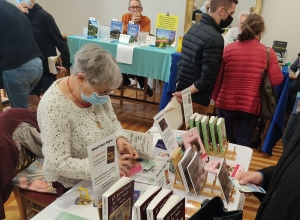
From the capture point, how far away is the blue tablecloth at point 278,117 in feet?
10.6

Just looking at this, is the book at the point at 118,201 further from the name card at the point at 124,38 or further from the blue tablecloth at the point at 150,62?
the name card at the point at 124,38

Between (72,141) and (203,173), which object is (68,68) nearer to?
(72,141)

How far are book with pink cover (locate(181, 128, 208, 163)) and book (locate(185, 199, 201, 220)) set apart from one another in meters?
0.33

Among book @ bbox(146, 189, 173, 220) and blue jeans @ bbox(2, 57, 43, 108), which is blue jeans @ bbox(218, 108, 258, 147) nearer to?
blue jeans @ bbox(2, 57, 43, 108)

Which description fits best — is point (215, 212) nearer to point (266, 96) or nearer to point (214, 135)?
point (214, 135)

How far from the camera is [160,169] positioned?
3.88ft

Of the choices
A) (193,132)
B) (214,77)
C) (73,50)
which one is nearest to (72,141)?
(193,132)

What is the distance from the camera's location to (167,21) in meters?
3.91

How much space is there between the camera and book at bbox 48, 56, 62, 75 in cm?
332

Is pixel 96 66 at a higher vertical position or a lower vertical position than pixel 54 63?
higher

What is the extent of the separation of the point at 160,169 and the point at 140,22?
380 centimetres

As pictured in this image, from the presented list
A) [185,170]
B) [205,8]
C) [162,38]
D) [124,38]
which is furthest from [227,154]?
[205,8]

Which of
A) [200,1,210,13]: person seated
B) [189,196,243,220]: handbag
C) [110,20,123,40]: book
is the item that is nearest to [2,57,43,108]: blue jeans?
[110,20,123,40]: book

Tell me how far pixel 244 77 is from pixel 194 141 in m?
1.17
